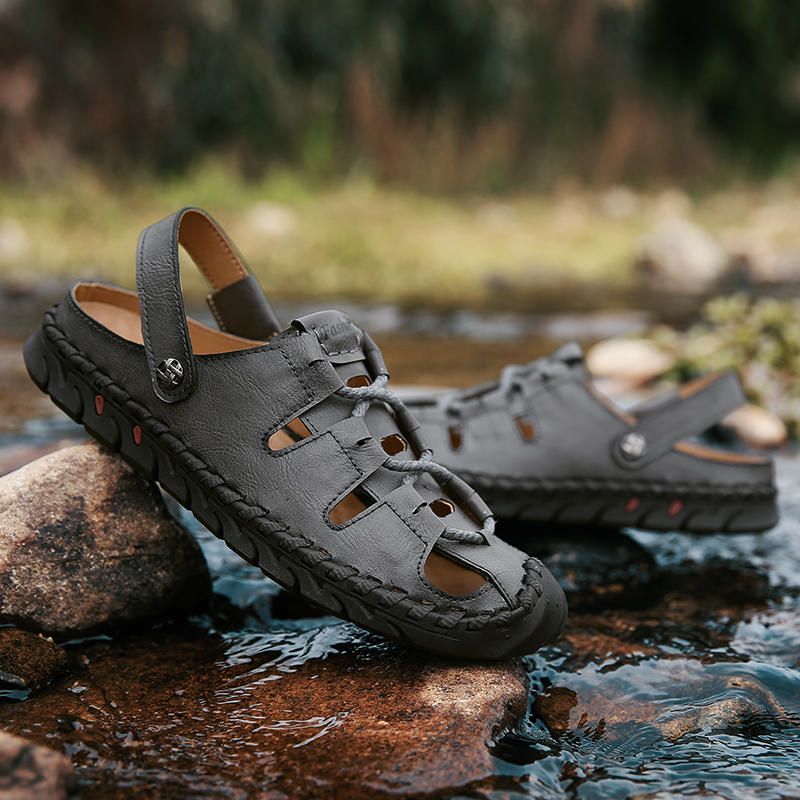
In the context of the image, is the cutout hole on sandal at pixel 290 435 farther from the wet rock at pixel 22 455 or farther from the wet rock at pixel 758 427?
the wet rock at pixel 758 427

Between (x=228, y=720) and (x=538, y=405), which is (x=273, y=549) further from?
(x=538, y=405)

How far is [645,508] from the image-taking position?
2365mm

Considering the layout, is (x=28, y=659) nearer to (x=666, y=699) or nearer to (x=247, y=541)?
(x=247, y=541)

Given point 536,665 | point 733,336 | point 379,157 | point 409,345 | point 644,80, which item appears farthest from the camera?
point 644,80

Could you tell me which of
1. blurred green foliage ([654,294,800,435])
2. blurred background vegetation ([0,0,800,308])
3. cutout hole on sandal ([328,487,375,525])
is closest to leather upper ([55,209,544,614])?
cutout hole on sandal ([328,487,375,525])

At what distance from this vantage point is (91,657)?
1.74 metres

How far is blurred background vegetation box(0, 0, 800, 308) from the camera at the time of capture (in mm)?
8852

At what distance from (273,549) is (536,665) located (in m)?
0.52

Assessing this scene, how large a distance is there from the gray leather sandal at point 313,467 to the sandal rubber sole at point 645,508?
55cm

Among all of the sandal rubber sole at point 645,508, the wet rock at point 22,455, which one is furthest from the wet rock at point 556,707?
the wet rock at point 22,455

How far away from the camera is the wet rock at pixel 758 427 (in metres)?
3.59

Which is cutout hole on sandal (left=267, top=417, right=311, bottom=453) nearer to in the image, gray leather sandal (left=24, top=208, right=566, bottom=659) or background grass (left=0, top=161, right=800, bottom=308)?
gray leather sandal (left=24, top=208, right=566, bottom=659)

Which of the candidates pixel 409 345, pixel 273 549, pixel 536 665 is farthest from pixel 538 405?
pixel 409 345

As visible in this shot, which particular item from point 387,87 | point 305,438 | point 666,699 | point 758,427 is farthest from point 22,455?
point 387,87
